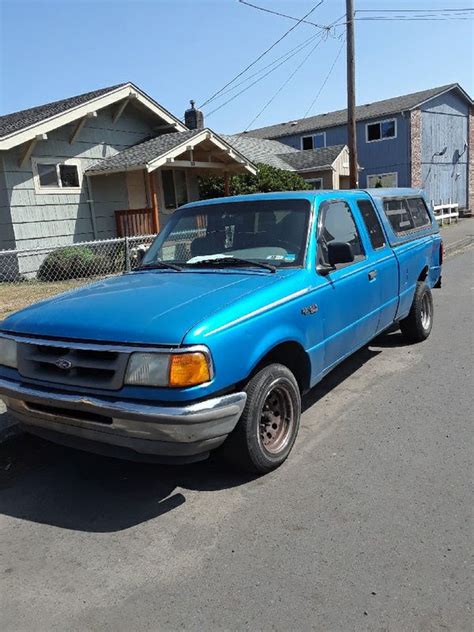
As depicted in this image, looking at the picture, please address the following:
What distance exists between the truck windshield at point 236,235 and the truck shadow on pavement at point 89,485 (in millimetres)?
1555

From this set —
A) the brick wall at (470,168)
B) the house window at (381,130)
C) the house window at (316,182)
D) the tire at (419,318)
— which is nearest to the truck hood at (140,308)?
the tire at (419,318)

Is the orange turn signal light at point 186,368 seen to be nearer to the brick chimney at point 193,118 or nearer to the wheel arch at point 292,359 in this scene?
the wheel arch at point 292,359

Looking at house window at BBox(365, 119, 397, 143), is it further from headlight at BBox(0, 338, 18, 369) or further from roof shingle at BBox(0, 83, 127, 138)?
headlight at BBox(0, 338, 18, 369)

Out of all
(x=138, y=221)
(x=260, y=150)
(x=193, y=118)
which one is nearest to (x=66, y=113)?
(x=138, y=221)

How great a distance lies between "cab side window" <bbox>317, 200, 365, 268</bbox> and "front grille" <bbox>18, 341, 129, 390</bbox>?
72.0 inches

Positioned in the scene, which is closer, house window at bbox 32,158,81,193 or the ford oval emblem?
the ford oval emblem

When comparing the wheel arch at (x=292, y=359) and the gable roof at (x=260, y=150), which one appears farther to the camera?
the gable roof at (x=260, y=150)

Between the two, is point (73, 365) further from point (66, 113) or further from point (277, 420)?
point (66, 113)

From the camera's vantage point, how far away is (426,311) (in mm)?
6398

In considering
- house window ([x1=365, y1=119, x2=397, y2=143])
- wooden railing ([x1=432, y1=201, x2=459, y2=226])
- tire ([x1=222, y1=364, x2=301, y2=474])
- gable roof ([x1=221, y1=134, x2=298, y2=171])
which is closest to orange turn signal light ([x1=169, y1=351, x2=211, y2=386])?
tire ([x1=222, y1=364, x2=301, y2=474])

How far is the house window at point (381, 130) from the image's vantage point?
1217 inches

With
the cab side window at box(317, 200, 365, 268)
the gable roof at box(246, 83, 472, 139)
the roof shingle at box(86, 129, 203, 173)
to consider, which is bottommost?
the cab side window at box(317, 200, 365, 268)

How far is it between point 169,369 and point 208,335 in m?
0.28

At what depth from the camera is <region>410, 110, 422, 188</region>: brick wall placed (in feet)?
99.8
